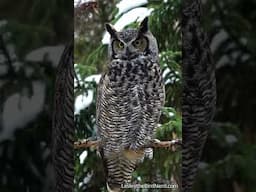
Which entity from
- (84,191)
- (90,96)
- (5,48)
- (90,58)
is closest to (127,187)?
(84,191)

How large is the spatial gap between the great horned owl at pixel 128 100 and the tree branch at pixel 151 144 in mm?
16

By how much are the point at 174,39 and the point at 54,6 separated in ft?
1.34

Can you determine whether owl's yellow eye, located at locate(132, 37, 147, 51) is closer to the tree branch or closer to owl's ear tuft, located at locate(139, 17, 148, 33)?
owl's ear tuft, located at locate(139, 17, 148, 33)

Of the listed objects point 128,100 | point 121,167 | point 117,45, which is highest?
point 117,45

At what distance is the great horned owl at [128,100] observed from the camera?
6.15 ft

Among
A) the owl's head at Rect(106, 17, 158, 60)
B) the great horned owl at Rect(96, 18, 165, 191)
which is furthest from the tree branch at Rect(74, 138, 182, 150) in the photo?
the owl's head at Rect(106, 17, 158, 60)

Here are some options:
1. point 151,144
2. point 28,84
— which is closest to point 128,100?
point 151,144

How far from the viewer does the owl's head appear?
1.86 m

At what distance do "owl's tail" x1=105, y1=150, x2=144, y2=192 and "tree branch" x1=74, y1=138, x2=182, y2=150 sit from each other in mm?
47

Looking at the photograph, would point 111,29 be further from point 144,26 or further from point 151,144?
point 151,144

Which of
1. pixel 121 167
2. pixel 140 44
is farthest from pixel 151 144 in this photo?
pixel 140 44

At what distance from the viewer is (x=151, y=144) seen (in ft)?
6.25

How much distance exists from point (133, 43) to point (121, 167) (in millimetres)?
411

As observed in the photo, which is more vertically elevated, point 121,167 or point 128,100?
point 128,100
